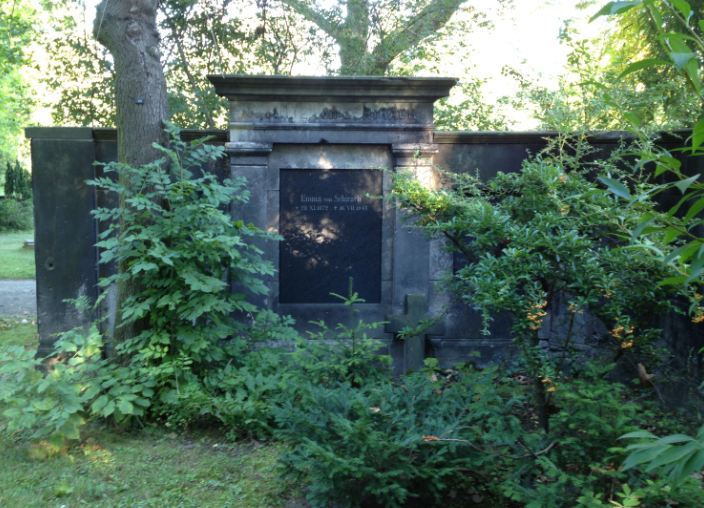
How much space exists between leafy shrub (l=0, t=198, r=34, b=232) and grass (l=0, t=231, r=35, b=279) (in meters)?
4.36

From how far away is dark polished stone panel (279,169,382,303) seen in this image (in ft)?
23.1

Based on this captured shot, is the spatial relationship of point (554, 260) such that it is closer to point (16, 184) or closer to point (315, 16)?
point (315, 16)

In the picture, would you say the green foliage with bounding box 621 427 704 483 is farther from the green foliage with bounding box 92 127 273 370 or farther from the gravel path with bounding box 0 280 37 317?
the gravel path with bounding box 0 280 37 317

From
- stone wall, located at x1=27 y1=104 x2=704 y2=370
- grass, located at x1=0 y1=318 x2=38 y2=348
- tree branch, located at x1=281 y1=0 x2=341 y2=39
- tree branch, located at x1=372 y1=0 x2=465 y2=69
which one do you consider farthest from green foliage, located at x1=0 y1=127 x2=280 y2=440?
tree branch, located at x1=372 y1=0 x2=465 y2=69

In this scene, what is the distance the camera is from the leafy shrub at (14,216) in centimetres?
3122

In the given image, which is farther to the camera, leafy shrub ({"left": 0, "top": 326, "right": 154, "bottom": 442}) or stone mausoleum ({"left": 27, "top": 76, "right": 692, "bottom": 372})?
stone mausoleum ({"left": 27, "top": 76, "right": 692, "bottom": 372})

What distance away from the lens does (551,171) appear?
3.83 metres

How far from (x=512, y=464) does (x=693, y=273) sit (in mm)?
2346

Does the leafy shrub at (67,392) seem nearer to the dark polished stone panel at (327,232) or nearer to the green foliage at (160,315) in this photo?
the green foliage at (160,315)

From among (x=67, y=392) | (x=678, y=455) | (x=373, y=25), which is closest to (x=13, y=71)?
(x=373, y=25)

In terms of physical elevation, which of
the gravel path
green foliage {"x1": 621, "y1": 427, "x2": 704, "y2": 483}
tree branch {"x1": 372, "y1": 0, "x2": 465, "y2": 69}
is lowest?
the gravel path

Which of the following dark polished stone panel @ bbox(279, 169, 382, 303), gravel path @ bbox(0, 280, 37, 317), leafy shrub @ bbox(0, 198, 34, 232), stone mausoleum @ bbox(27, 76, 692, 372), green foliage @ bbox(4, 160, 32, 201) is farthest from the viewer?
green foliage @ bbox(4, 160, 32, 201)

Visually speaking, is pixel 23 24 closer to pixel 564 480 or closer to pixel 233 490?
pixel 233 490

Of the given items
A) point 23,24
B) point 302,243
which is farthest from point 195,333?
point 23,24
